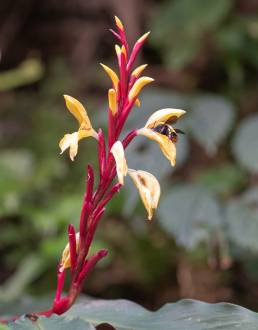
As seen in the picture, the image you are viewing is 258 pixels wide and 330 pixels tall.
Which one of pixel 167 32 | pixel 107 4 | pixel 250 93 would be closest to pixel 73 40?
pixel 107 4

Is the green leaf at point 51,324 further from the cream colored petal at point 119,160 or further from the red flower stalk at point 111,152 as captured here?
the cream colored petal at point 119,160

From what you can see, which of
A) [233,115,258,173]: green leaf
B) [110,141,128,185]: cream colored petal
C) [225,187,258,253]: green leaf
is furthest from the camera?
[233,115,258,173]: green leaf

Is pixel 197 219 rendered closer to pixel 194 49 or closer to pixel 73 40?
pixel 194 49

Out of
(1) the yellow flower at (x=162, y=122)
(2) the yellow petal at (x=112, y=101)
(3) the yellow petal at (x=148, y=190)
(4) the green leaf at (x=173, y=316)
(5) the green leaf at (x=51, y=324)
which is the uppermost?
(2) the yellow petal at (x=112, y=101)

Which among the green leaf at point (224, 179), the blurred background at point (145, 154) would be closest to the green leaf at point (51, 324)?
the blurred background at point (145, 154)

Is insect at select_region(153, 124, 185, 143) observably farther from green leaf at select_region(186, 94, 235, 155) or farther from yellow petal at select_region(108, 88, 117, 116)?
green leaf at select_region(186, 94, 235, 155)

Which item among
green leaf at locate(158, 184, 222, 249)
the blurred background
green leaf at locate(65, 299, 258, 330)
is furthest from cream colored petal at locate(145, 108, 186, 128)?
green leaf at locate(158, 184, 222, 249)

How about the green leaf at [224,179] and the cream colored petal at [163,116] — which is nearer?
the cream colored petal at [163,116]
